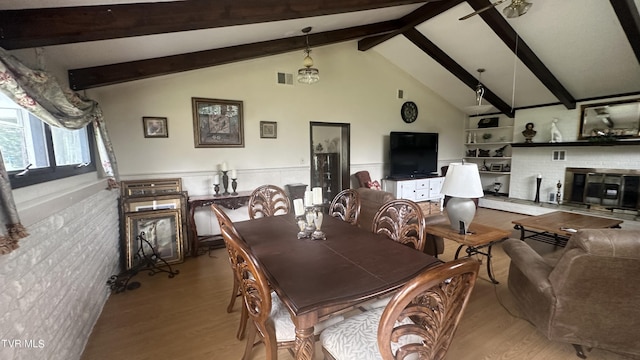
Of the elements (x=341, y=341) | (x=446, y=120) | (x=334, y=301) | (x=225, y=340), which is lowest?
(x=225, y=340)

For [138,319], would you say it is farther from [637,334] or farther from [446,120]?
[446,120]

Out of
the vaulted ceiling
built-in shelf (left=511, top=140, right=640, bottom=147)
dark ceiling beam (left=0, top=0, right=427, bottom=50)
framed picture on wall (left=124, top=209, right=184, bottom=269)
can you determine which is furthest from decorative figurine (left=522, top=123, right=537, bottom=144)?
framed picture on wall (left=124, top=209, right=184, bottom=269)

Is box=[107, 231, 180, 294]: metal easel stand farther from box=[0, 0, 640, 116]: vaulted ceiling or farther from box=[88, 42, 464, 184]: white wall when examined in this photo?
box=[0, 0, 640, 116]: vaulted ceiling

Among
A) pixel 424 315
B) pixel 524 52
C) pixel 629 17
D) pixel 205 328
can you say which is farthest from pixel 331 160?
pixel 424 315

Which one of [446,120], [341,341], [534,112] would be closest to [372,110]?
[446,120]

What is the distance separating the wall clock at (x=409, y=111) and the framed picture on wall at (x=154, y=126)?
4.75m

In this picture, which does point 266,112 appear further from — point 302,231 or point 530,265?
point 530,265

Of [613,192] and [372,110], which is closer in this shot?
[613,192]

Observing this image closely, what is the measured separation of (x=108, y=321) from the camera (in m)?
2.20

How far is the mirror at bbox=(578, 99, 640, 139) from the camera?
4.60 metres

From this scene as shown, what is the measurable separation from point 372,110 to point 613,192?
15.4ft

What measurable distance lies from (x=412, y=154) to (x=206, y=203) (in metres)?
4.48

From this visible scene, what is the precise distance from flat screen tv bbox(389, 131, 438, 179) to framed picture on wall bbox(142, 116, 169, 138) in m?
4.24

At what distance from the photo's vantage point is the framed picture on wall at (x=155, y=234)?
308cm
